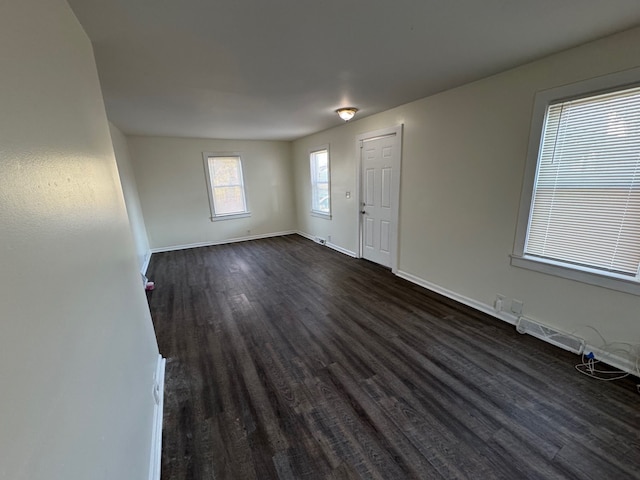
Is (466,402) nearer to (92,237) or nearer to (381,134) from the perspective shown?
(92,237)

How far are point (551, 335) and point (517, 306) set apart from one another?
13.3 inches

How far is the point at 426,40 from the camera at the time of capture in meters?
1.85

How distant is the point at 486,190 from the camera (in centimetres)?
275

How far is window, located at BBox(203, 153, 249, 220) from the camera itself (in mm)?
5992

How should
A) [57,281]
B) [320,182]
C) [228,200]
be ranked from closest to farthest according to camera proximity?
[57,281]
[320,182]
[228,200]

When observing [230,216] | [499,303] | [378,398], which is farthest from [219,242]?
[499,303]

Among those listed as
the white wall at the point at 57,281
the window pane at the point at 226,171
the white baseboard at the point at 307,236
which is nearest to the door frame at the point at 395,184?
the white baseboard at the point at 307,236

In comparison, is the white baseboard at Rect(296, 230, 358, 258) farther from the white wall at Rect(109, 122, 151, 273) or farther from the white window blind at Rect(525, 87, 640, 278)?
the white wall at Rect(109, 122, 151, 273)

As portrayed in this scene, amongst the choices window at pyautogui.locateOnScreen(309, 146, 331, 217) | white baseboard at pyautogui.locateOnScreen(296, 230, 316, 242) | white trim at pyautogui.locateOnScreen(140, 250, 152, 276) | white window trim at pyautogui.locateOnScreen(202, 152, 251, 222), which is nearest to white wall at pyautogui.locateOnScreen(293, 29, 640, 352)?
window at pyautogui.locateOnScreen(309, 146, 331, 217)

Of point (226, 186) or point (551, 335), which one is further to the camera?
point (226, 186)

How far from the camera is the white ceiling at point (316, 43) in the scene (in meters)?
1.48

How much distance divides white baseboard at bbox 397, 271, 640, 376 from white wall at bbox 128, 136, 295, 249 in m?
3.96

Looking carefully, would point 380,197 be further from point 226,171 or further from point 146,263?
point 146,263

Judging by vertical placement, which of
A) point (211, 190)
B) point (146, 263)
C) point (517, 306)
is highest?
point (211, 190)
